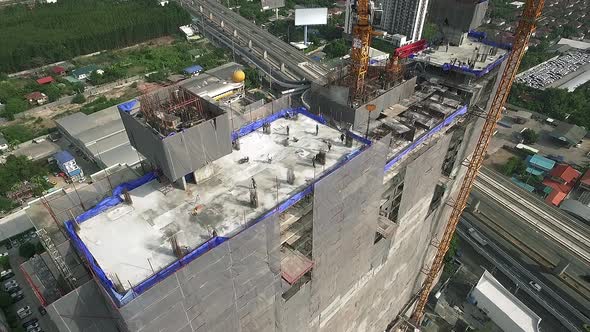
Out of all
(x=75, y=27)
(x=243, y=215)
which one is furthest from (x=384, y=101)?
(x=75, y=27)

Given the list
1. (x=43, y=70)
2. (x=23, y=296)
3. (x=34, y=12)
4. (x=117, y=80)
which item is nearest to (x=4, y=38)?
(x=43, y=70)

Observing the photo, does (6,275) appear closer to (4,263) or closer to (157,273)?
(4,263)

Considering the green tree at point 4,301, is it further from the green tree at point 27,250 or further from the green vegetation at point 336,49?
the green vegetation at point 336,49

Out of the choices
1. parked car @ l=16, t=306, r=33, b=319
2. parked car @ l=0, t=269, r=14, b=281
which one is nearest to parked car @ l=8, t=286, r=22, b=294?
parked car @ l=0, t=269, r=14, b=281

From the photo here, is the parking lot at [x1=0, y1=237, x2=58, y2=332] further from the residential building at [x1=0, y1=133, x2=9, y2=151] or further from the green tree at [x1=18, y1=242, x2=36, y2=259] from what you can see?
the residential building at [x1=0, y1=133, x2=9, y2=151]

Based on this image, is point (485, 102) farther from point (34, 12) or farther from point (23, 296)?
point (34, 12)
